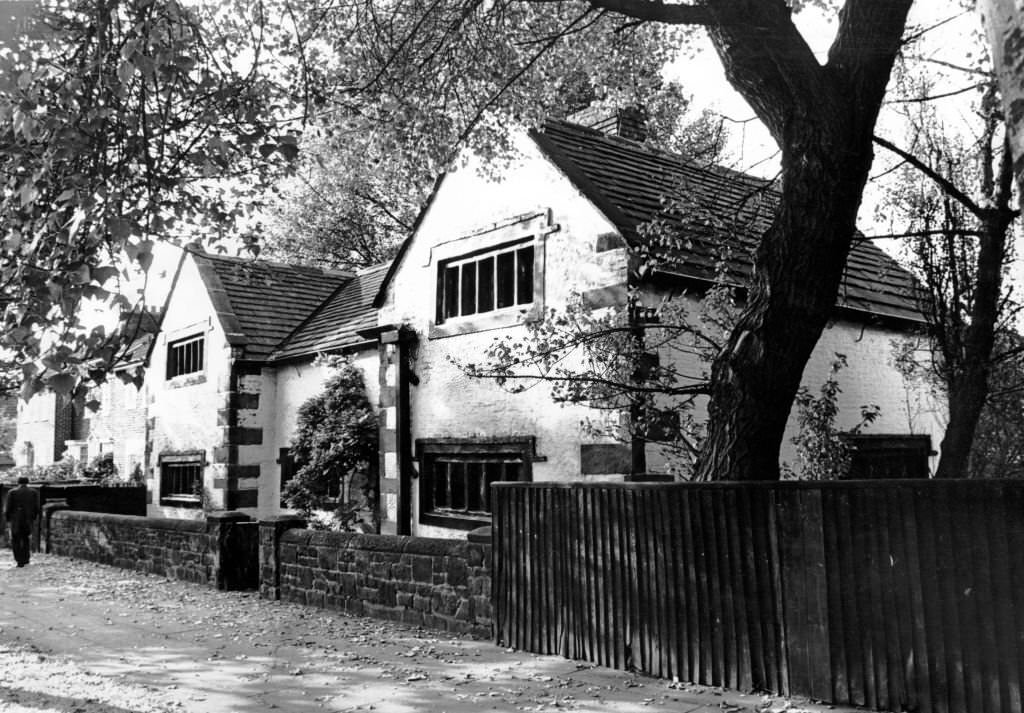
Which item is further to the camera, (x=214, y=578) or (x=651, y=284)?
(x=214, y=578)

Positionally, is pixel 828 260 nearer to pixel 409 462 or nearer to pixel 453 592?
pixel 453 592

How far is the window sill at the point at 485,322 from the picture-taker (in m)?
12.5

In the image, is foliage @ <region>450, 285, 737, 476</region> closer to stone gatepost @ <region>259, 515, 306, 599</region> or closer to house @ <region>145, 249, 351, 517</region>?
stone gatepost @ <region>259, 515, 306, 599</region>

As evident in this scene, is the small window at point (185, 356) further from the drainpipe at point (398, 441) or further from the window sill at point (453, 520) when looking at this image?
the window sill at point (453, 520)

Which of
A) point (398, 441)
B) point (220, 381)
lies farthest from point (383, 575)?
point (220, 381)

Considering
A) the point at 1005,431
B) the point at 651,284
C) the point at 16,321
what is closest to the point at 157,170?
the point at 16,321

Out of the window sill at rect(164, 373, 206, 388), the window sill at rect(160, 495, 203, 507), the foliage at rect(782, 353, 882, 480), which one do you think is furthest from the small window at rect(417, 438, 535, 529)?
the window sill at rect(164, 373, 206, 388)

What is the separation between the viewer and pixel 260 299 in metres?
20.8

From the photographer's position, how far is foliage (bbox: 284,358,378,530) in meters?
15.4

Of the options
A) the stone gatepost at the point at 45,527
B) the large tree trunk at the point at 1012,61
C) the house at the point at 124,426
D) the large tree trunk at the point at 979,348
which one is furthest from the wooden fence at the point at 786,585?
the house at the point at 124,426

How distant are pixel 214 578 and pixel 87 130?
26.8ft

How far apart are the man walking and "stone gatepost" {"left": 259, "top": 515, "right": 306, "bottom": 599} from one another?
7.05 m

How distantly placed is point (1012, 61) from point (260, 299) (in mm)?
18781

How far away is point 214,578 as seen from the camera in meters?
12.9
